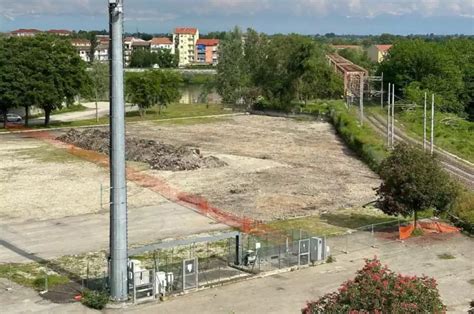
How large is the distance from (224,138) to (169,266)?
41.0 metres

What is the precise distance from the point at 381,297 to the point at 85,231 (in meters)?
21.7

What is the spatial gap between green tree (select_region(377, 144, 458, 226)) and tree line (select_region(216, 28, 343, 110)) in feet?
193

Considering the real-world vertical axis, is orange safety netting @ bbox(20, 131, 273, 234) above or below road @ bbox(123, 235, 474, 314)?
above

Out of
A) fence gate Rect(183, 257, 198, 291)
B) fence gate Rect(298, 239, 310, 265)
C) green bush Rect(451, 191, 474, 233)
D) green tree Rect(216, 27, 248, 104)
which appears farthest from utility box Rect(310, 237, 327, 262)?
green tree Rect(216, 27, 248, 104)

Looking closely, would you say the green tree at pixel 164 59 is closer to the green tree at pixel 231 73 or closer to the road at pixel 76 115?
the green tree at pixel 231 73

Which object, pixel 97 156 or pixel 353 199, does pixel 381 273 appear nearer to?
pixel 353 199

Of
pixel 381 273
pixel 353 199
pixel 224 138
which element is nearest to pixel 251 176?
pixel 353 199

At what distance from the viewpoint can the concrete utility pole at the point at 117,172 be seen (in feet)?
72.1

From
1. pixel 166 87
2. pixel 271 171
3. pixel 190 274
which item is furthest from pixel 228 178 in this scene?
pixel 166 87

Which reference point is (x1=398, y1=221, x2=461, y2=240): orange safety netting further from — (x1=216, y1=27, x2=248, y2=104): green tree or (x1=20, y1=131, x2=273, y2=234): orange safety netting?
(x1=216, y1=27, x2=248, y2=104): green tree

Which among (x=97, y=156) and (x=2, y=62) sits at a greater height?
(x=2, y=62)

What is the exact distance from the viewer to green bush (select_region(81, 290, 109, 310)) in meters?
22.4

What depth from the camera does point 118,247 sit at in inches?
894

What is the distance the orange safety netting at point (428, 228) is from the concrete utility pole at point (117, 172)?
1454cm
